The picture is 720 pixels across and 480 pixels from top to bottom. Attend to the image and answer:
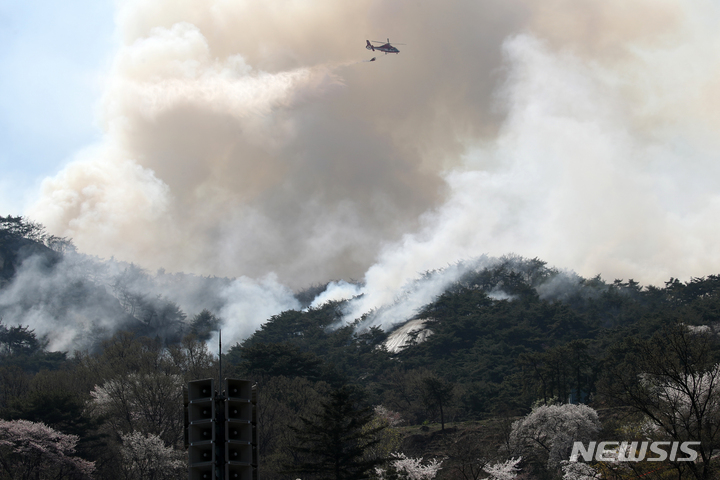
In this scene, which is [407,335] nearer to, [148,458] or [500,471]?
[500,471]

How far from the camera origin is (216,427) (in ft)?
29.1

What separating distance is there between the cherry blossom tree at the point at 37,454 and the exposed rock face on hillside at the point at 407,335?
72553 millimetres

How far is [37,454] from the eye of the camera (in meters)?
42.7

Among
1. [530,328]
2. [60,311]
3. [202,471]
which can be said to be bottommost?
[202,471]

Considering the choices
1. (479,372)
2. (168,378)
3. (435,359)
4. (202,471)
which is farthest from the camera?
(435,359)

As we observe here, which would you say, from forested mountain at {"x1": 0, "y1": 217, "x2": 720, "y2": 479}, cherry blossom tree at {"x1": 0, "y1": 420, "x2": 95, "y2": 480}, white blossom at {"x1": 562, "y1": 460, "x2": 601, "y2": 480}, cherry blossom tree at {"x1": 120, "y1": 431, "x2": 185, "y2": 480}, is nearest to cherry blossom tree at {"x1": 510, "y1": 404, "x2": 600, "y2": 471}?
forested mountain at {"x1": 0, "y1": 217, "x2": 720, "y2": 479}

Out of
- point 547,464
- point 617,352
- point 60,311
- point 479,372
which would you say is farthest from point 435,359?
point 60,311

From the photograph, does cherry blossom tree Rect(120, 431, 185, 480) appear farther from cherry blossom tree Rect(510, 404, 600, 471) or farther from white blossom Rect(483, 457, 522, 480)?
cherry blossom tree Rect(510, 404, 600, 471)

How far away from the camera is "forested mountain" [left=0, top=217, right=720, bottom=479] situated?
47750 millimetres

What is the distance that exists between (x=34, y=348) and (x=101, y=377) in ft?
181

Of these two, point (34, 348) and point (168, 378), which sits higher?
point (34, 348)

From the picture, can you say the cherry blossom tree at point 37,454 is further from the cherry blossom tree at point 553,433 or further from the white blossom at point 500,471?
the cherry blossom tree at point 553,433

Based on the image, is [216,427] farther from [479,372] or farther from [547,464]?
[479,372]

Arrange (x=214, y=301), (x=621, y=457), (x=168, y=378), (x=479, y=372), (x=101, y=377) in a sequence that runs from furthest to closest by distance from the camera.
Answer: (x=214, y=301), (x=479, y=372), (x=101, y=377), (x=168, y=378), (x=621, y=457)
